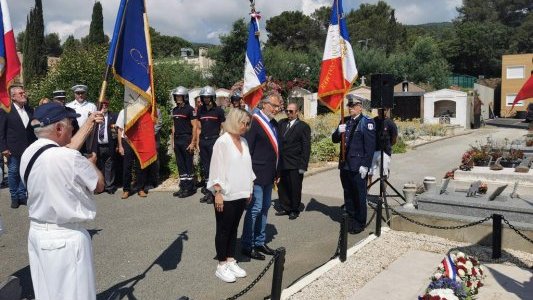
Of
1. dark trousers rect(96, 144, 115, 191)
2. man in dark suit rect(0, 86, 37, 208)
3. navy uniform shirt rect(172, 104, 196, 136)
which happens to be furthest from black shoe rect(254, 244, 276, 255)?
man in dark suit rect(0, 86, 37, 208)

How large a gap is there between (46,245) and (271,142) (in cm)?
363

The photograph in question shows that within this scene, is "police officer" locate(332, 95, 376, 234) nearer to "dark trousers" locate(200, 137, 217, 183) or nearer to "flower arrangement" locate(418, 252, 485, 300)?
"flower arrangement" locate(418, 252, 485, 300)

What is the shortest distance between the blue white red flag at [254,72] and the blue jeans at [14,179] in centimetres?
462

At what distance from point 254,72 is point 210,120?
1.34 metres

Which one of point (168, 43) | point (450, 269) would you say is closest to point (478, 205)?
point (450, 269)

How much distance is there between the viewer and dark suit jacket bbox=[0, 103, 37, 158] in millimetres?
8430

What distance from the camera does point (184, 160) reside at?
31.4 ft

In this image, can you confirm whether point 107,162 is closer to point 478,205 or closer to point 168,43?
point 478,205

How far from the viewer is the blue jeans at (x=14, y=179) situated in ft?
28.1

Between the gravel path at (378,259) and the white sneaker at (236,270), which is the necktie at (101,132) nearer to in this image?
the white sneaker at (236,270)

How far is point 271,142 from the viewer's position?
20.3ft

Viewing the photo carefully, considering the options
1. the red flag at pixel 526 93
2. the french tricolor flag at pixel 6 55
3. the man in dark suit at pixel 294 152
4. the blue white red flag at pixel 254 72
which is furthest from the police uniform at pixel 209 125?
the red flag at pixel 526 93

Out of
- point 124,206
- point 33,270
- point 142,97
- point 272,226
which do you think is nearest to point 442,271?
point 272,226

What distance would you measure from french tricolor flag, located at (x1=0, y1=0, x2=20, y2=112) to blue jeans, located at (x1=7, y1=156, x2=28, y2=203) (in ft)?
13.9
